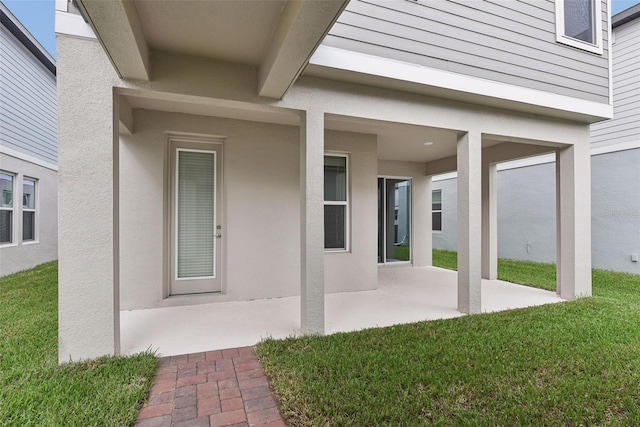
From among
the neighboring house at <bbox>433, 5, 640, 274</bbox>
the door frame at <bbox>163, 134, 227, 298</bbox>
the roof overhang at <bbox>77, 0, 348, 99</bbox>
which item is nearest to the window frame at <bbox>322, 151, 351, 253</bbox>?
the door frame at <bbox>163, 134, 227, 298</bbox>

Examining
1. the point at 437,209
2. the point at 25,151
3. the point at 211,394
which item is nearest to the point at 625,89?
the point at 437,209

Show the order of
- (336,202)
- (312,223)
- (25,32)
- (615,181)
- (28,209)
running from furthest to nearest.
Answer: (28,209) < (25,32) < (615,181) < (336,202) < (312,223)

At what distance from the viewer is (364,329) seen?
3.67m

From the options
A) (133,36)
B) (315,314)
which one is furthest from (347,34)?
(315,314)

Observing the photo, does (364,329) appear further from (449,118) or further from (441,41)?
(441,41)

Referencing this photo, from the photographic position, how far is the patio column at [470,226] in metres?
4.43

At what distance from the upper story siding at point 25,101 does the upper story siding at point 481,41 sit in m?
8.47

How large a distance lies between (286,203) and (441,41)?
327 cm

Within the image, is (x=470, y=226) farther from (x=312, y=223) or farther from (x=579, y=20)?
(x=579, y=20)

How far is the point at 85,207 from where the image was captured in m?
2.87

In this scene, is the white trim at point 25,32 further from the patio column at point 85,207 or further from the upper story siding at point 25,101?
the patio column at point 85,207

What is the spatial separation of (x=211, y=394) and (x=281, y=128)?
400cm

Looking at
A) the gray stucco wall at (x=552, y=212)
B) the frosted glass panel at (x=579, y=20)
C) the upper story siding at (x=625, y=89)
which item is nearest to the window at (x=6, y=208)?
the frosted glass panel at (x=579, y=20)

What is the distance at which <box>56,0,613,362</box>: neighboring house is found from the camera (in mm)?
2822
